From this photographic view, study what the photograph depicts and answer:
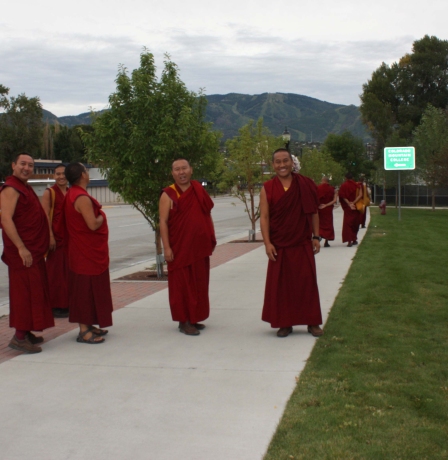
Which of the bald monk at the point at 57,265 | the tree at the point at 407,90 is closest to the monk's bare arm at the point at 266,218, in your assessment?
the bald monk at the point at 57,265

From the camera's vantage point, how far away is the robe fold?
686 cm

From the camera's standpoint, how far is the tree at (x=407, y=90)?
69562 millimetres

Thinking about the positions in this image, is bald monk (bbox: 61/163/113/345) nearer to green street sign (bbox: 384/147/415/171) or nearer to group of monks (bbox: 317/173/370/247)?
group of monks (bbox: 317/173/370/247)

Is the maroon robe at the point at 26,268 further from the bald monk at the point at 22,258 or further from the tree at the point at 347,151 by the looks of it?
the tree at the point at 347,151

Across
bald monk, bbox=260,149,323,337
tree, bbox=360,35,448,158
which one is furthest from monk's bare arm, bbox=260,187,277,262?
tree, bbox=360,35,448,158

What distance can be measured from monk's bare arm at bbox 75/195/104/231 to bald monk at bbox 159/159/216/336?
85 centimetres

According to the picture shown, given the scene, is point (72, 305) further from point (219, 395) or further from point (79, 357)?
point (219, 395)

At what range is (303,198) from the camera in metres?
7.04

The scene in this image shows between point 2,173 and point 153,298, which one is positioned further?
point 2,173

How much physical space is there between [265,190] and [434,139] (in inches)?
1589

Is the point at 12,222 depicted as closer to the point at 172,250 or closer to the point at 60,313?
the point at 172,250

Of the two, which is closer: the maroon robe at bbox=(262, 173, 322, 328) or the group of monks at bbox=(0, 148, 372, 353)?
the group of monks at bbox=(0, 148, 372, 353)

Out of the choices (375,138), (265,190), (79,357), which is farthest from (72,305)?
(375,138)

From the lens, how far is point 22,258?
648 cm
